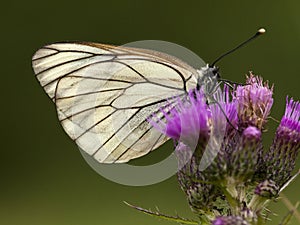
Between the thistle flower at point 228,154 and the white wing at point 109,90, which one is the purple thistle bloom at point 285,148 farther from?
the white wing at point 109,90

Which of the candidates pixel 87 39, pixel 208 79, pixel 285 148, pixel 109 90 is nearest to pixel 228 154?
pixel 285 148

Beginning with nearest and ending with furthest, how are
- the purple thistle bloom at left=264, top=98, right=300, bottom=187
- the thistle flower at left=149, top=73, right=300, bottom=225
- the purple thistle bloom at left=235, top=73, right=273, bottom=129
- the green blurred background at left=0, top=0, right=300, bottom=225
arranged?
the thistle flower at left=149, top=73, right=300, bottom=225 → the purple thistle bloom at left=264, top=98, right=300, bottom=187 → the purple thistle bloom at left=235, top=73, right=273, bottom=129 → the green blurred background at left=0, top=0, right=300, bottom=225

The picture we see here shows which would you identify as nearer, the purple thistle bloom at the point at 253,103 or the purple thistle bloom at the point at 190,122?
the purple thistle bloom at the point at 190,122

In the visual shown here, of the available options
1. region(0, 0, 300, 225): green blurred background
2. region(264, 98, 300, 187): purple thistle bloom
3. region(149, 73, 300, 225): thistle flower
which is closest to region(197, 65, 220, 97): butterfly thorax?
region(149, 73, 300, 225): thistle flower

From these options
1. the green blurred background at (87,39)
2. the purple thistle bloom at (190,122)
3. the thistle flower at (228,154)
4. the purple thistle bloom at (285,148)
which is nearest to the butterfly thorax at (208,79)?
the thistle flower at (228,154)

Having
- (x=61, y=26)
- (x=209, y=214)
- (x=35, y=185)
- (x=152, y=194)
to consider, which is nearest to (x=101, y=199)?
(x=152, y=194)

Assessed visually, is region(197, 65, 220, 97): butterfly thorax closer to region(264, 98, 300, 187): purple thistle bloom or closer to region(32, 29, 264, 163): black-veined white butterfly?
region(32, 29, 264, 163): black-veined white butterfly

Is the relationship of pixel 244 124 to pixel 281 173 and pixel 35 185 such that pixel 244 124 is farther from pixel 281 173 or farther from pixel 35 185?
pixel 35 185
